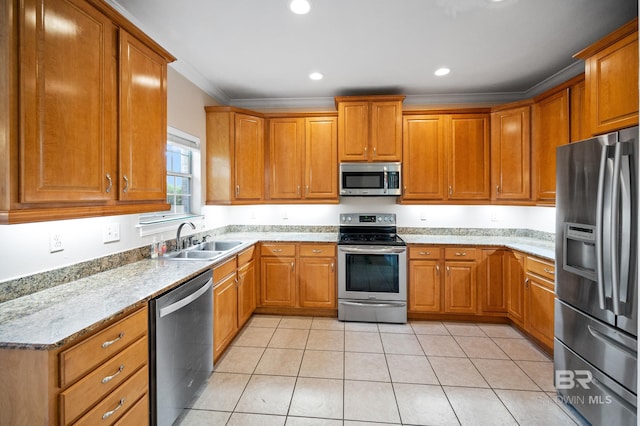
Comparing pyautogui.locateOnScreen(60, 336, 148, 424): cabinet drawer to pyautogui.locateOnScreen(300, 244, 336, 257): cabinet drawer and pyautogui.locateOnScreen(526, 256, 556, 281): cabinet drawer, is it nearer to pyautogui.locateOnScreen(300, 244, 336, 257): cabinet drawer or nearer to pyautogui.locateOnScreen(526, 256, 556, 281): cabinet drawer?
pyautogui.locateOnScreen(300, 244, 336, 257): cabinet drawer

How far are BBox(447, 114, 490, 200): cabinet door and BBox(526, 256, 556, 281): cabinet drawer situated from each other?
3.30 feet

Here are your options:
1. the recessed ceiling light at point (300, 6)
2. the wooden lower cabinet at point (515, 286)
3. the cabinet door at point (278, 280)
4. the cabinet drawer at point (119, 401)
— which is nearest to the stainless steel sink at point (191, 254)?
the cabinet door at point (278, 280)

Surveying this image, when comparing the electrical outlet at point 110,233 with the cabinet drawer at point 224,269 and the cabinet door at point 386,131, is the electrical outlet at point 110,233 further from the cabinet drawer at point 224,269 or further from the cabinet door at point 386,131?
the cabinet door at point 386,131

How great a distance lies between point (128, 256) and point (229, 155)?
169 cm

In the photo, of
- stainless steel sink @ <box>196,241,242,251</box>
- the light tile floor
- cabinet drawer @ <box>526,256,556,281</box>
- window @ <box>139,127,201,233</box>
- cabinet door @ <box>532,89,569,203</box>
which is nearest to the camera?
the light tile floor

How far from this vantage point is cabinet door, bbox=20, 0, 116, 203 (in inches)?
46.9

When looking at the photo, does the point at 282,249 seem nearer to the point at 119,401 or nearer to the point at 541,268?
the point at 119,401

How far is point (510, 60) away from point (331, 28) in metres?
1.84

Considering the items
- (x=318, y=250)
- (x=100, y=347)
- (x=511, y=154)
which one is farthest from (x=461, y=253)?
(x=100, y=347)

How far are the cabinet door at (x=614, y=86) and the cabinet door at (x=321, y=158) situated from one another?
2.39 metres

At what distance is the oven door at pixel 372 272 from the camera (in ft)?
10.9

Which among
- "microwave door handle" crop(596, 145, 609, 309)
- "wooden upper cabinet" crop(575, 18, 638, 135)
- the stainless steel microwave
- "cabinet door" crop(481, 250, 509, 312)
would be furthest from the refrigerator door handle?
the stainless steel microwave

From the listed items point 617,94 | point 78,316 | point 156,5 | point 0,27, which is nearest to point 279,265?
point 78,316

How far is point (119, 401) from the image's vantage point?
Result: 4.41ft
